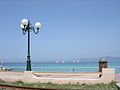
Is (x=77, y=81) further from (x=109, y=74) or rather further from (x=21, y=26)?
(x=21, y=26)

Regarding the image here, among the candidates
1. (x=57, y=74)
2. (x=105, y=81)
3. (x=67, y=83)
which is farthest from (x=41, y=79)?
(x=105, y=81)

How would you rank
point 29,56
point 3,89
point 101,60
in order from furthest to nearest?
1. point 29,56
2. point 101,60
3. point 3,89

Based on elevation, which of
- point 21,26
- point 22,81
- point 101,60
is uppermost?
point 21,26

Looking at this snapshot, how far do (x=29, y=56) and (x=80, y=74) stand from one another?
404cm

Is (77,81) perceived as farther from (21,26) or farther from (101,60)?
(21,26)

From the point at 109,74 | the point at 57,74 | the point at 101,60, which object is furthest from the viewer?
the point at 57,74

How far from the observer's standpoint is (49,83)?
14.9m

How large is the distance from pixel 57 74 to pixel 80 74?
→ 2.10 meters

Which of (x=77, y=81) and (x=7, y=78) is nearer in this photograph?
(x=77, y=81)

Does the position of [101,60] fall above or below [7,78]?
above

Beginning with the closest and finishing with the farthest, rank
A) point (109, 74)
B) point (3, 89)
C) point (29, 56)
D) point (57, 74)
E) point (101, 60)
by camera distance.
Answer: point (3, 89) → point (109, 74) → point (101, 60) → point (29, 56) → point (57, 74)

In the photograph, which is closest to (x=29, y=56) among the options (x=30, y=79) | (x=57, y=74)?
(x=30, y=79)

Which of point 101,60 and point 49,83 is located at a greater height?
point 101,60

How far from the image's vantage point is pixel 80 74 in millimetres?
A: 17453
